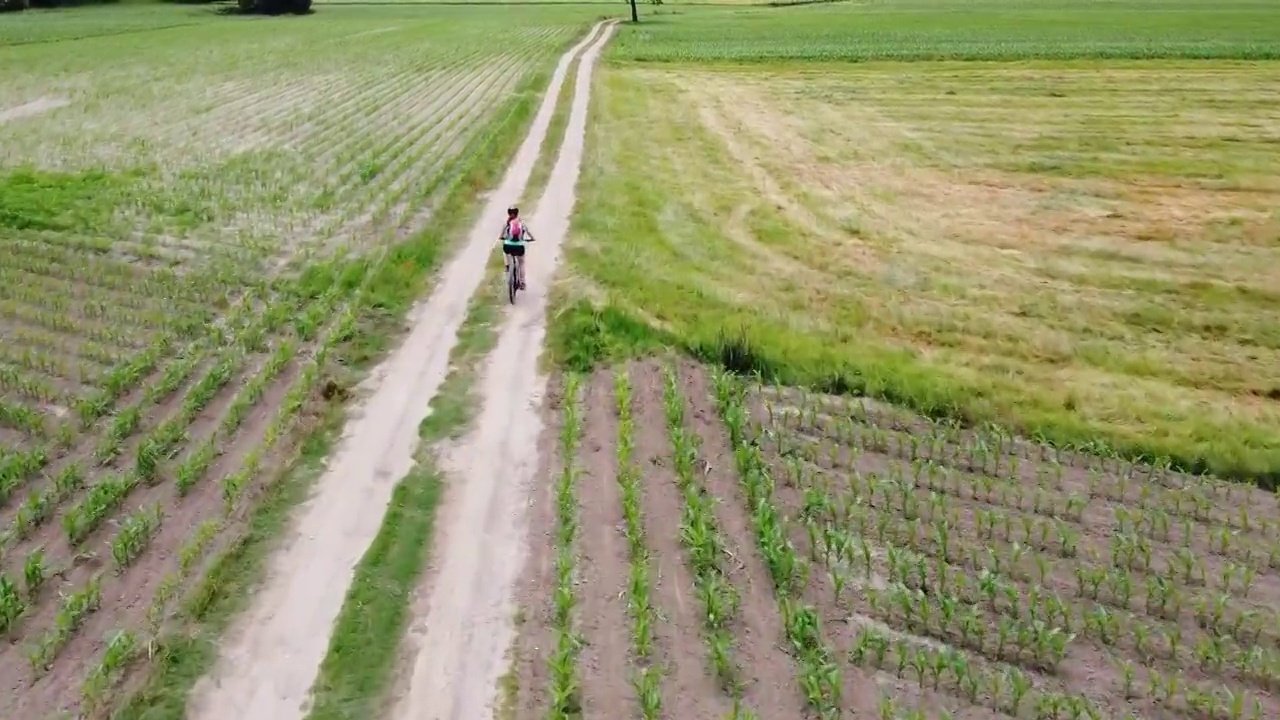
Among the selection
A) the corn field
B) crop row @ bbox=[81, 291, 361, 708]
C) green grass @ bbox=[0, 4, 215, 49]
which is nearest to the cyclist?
crop row @ bbox=[81, 291, 361, 708]

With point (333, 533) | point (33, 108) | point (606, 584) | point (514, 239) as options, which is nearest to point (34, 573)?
point (333, 533)

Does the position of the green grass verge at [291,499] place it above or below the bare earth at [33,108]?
below

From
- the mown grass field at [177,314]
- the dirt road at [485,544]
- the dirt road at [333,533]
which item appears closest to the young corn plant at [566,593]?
the dirt road at [485,544]

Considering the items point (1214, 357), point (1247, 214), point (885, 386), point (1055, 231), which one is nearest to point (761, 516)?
point (885, 386)

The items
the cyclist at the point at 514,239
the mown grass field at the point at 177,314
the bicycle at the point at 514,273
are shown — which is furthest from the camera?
the bicycle at the point at 514,273

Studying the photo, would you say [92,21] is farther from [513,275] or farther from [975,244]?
[975,244]

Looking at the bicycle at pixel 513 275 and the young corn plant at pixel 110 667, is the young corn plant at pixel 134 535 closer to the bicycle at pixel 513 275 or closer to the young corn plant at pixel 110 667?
the young corn plant at pixel 110 667

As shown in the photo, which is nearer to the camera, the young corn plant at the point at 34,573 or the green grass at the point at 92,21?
the young corn plant at the point at 34,573
